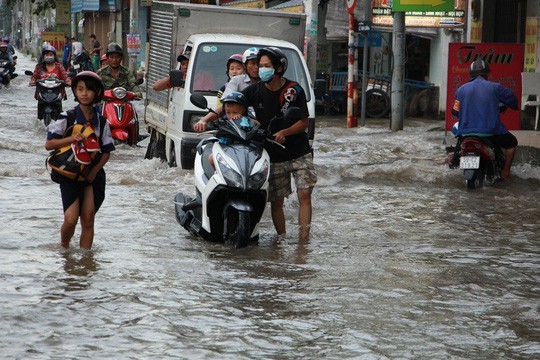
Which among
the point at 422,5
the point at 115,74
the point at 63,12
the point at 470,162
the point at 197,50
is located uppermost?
the point at 63,12

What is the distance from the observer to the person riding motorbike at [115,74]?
17.3m

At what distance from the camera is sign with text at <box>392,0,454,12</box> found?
20.9m

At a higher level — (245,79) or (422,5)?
(422,5)

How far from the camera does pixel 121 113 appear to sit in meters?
17.2

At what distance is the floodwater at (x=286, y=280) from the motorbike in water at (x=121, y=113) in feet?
9.73

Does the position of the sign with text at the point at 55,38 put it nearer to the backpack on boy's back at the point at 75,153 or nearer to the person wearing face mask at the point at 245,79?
the person wearing face mask at the point at 245,79

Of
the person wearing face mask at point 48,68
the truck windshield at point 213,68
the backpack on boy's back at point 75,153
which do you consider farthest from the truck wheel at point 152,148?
the backpack on boy's back at point 75,153

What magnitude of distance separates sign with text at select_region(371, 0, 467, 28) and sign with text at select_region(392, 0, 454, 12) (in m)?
3.00

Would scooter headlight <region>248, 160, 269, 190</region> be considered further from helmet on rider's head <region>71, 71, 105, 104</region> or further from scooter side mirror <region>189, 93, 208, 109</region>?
helmet on rider's head <region>71, 71, 105, 104</region>

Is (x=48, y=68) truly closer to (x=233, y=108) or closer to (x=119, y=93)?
(x=119, y=93)

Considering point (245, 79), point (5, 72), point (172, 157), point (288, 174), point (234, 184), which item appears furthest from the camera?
point (5, 72)

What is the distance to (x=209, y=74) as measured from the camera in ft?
46.5

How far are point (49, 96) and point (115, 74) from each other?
504 centimetres

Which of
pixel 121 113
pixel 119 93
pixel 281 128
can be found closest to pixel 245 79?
pixel 281 128
